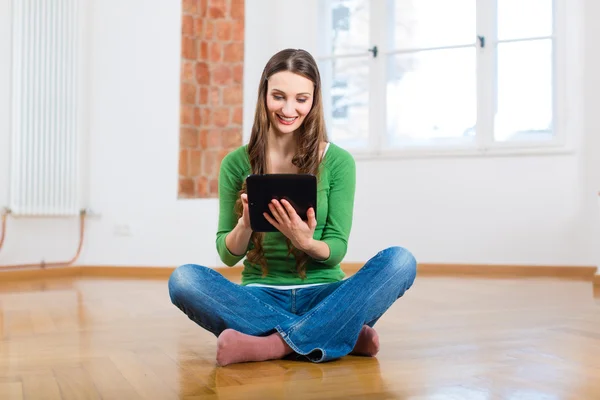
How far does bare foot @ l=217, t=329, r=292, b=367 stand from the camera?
172 cm

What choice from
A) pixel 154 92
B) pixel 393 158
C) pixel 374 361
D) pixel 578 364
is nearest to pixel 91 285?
pixel 154 92

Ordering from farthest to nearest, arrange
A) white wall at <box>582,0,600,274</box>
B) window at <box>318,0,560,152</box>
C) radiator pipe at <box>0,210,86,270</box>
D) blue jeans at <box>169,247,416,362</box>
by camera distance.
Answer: window at <box>318,0,560,152</box>
white wall at <box>582,0,600,274</box>
radiator pipe at <box>0,210,86,270</box>
blue jeans at <box>169,247,416,362</box>

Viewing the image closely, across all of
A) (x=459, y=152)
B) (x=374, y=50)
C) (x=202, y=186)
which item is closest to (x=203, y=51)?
(x=202, y=186)

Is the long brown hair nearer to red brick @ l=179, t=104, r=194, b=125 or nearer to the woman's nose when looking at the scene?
the woman's nose

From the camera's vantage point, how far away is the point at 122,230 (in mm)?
5066

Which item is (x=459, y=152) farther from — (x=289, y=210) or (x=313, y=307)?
(x=289, y=210)

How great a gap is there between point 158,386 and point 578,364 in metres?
0.99

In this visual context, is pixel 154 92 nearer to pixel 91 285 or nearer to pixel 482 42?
pixel 91 285

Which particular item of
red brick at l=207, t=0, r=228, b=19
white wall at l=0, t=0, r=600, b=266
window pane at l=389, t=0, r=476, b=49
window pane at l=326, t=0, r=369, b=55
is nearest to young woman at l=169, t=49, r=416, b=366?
white wall at l=0, t=0, r=600, b=266

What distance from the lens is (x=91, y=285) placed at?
4.18 meters

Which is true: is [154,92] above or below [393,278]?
above

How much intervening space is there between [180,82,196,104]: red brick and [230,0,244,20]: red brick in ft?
2.05

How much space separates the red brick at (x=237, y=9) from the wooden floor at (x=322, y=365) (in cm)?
275

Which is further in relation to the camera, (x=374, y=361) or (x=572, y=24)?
(x=572, y=24)
